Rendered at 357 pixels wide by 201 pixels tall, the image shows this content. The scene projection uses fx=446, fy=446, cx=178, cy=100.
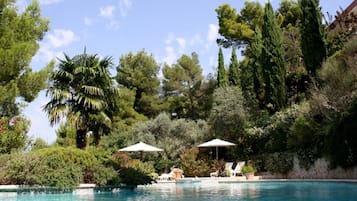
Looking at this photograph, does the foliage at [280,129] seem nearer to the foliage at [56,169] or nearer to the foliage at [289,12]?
the foliage at [56,169]

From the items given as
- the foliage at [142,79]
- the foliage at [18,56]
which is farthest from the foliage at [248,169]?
the foliage at [142,79]

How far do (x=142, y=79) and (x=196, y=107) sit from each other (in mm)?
5278

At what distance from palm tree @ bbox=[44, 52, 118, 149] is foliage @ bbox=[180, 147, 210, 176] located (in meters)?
6.97

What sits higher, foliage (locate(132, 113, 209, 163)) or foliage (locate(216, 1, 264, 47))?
foliage (locate(216, 1, 264, 47))

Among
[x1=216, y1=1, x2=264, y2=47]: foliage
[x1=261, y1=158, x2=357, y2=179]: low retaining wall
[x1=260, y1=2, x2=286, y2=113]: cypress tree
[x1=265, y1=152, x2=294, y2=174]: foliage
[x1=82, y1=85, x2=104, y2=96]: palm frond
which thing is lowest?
[x1=261, y1=158, x2=357, y2=179]: low retaining wall

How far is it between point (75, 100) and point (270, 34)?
12.4 m

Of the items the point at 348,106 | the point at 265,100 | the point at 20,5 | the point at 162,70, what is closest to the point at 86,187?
the point at 20,5

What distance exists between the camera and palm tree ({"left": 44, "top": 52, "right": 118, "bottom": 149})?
1904cm

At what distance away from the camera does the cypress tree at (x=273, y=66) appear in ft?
82.3

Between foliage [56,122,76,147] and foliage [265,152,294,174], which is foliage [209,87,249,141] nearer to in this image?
foliage [265,152,294,174]

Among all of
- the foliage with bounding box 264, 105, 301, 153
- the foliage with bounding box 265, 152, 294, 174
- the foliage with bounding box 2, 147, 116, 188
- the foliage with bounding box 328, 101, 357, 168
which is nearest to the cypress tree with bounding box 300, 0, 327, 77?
the foliage with bounding box 264, 105, 301, 153

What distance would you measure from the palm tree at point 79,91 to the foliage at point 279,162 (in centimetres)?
895

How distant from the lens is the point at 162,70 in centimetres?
4022

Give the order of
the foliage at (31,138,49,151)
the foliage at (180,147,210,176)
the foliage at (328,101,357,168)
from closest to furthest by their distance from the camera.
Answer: the foliage at (328,101,357,168)
the foliage at (31,138,49,151)
the foliage at (180,147,210,176)
